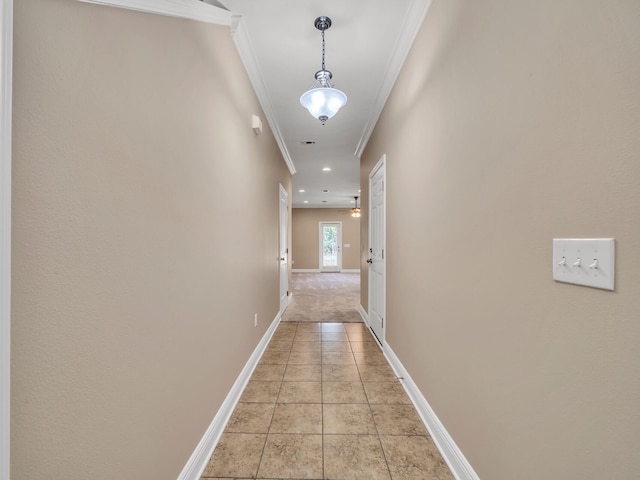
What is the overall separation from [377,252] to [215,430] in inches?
92.2

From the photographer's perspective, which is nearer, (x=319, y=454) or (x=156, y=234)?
(x=156, y=234)

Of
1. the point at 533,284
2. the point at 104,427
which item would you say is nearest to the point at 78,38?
the point at 104,427

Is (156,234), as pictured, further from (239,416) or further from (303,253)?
(303,253)

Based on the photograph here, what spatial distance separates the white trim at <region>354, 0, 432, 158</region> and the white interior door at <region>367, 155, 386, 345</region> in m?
0.59

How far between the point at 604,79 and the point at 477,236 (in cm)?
67

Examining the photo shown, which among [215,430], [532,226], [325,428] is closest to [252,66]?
[532,226]

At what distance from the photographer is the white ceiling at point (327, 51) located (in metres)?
1.83

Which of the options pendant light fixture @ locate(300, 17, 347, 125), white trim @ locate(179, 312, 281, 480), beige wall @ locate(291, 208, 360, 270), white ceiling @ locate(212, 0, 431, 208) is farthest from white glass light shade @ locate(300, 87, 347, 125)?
beige wall @ locate(291, 208, 360, 270)

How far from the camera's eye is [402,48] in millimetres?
2123

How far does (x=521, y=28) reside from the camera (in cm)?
96

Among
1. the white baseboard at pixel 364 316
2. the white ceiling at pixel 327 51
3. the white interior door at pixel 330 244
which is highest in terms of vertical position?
the white ceiling at pixel 327 51

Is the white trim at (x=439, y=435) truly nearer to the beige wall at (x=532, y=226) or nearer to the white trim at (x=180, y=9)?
the beige wall at (x=532, y=226)

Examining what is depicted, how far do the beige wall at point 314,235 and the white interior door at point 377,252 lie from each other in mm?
7239

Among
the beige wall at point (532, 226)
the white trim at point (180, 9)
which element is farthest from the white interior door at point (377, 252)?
the white trim at point (180, 9)
